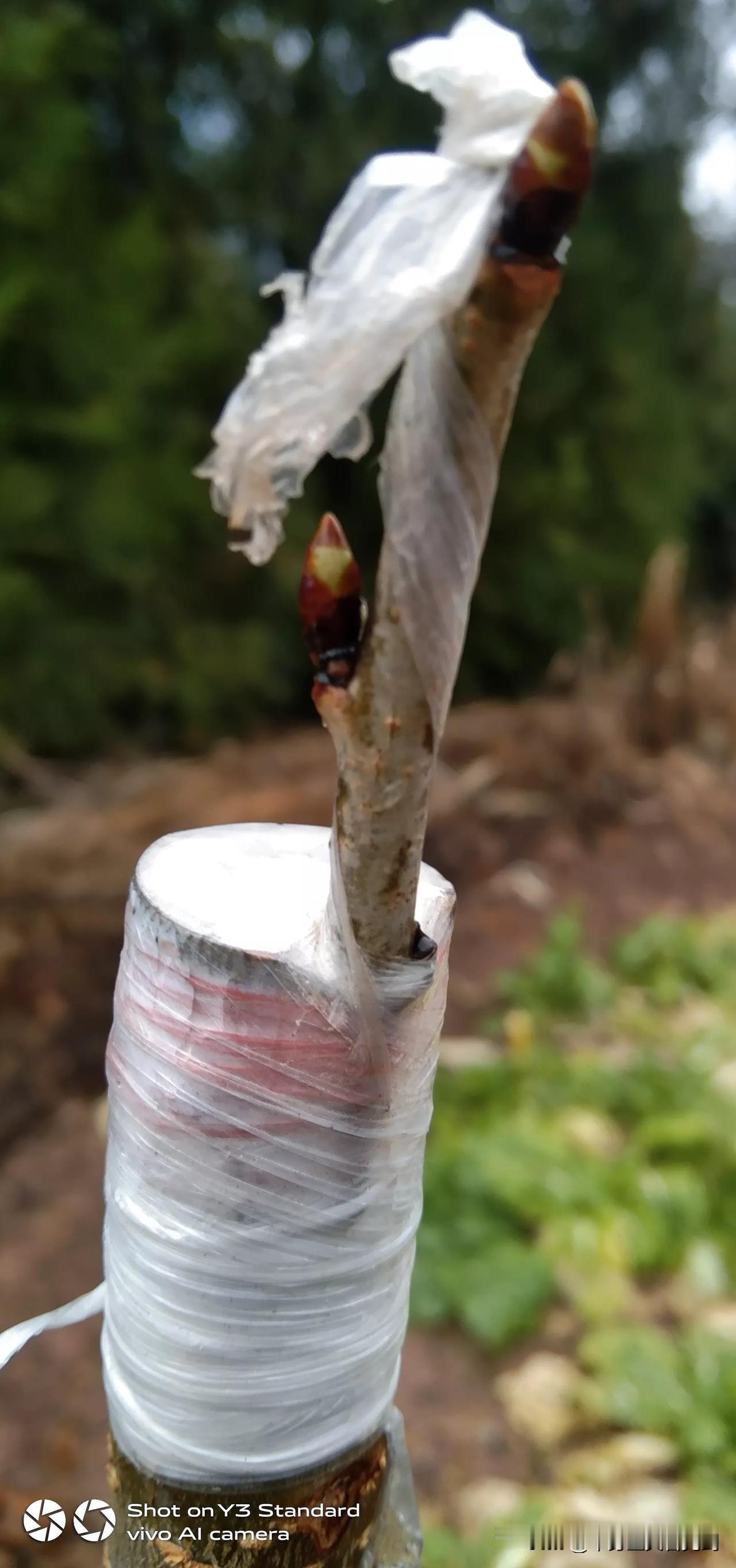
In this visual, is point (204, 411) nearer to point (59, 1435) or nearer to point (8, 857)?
point (8, 857)

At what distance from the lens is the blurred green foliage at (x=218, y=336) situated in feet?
6.82

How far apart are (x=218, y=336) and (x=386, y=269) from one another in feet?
7.90

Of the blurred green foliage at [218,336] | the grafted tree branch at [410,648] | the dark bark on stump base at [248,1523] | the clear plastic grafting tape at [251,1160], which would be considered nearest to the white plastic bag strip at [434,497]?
the grafted tree branch at [410,648]

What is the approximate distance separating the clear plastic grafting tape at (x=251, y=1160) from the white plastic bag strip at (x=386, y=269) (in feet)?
0.50

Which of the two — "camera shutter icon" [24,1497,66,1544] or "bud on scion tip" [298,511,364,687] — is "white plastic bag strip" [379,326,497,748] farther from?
"camera shutter icon" [24,1497,66,1544]

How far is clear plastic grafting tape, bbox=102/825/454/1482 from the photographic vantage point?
344 millimetres

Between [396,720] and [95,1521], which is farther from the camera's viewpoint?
[95,1521]

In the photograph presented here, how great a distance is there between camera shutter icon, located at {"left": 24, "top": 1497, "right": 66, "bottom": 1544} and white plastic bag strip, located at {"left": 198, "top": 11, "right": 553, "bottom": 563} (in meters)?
0.60

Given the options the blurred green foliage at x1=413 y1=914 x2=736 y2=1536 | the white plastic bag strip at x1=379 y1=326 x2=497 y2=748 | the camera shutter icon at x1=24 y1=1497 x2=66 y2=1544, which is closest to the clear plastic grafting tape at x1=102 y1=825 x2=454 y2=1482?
the white plastic bag strip at x1=379 y1=326 x2=497 y2=748

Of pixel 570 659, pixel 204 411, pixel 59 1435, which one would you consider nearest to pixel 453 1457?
pixel 59 1435

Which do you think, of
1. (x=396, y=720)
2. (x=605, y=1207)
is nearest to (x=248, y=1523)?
(x=396, y=720)

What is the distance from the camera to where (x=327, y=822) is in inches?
86.7

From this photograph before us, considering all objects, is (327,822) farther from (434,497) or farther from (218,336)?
(434,497)

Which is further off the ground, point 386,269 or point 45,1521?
point 386,269
